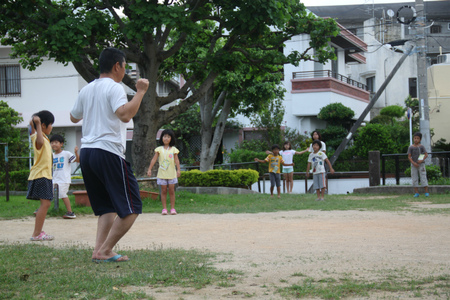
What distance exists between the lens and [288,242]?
6.84 meters

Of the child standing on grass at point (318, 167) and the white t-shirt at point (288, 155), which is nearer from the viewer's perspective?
the child standing on grass at point (318, 167)

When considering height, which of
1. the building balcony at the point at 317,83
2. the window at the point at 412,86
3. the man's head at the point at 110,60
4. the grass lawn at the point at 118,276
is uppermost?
the window at the point at 412,86

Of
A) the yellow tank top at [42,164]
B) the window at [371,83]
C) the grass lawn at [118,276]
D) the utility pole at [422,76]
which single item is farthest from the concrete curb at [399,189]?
the window at [371,83]

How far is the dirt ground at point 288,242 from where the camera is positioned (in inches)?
180

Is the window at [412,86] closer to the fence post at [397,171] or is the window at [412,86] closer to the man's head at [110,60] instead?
the fence post at [397,171]

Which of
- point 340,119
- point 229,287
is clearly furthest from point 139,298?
point 340,119

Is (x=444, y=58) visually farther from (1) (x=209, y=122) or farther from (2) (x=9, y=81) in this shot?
(2) (x=9, y=81)

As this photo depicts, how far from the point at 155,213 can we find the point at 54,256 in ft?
20.3

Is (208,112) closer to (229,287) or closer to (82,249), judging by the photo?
(82,249)

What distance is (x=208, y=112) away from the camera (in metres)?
22.6

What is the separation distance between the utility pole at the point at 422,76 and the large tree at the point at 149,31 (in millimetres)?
5603

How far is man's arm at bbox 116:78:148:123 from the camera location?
517 centimetres

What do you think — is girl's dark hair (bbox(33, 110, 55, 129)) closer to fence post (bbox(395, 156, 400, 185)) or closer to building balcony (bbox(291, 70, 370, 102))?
fence post (bbox(395, 156, 400, 185))

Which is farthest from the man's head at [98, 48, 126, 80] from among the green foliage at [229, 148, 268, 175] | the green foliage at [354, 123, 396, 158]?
the green foliage at [354, 123, 396, 158]
